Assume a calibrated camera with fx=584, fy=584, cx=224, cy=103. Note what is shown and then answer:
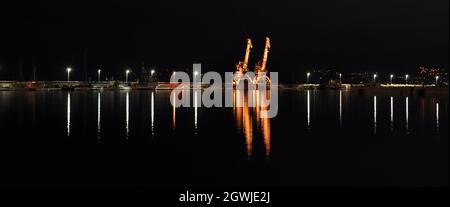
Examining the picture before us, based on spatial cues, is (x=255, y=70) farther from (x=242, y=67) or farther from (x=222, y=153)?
(x=222, y=153)

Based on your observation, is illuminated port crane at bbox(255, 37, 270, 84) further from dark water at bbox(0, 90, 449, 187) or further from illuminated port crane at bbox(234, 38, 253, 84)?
dark water at bbox(0, 90, 449, 187)

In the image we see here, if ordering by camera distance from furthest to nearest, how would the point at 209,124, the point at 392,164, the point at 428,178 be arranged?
1. the point at 209,124
2. the point at 392,164
3. the point at 428,178

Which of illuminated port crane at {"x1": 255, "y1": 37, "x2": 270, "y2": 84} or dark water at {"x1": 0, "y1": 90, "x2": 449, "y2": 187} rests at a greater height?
illuminated port crane at {"x1": 255, "y1": 37, "x2": 270, "y2": 84}

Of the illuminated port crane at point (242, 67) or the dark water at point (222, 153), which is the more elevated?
the illuminated port crane at point (242, 67)

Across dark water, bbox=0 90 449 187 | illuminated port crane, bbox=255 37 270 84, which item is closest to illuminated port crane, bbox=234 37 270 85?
illuminated port crane, bbox=255 37 270 84

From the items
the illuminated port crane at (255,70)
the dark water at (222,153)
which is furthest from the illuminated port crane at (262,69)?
the dark water at (222,153)

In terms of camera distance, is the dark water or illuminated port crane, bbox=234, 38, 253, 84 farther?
illuminated port crane, bbox=234, 38, 253, 84

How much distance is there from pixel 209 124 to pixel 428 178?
12.2 metres

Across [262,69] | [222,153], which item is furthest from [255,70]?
[222,153]

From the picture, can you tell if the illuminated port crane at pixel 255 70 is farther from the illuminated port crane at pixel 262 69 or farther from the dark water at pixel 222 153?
the dark water at pixel 222 153
